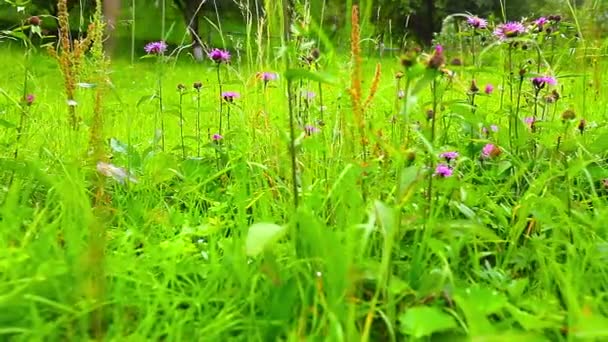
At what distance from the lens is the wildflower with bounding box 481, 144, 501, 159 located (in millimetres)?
1624

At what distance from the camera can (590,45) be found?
2.12m

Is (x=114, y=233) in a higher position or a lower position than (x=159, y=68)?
lower

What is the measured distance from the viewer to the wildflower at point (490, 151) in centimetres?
162

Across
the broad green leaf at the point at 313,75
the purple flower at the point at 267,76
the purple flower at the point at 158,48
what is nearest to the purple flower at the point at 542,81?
the purple flower at the point at 267,76

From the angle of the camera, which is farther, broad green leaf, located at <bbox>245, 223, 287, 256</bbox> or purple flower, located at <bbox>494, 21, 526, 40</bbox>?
purple flower, located at <bbox>494, 21, 526, 40</bbox>

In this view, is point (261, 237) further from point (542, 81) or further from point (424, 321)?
point (542, 81)

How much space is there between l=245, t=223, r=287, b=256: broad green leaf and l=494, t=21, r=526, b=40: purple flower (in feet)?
2.78

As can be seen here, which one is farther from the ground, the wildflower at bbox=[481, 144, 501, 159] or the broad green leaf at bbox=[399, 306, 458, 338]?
the wildflower at bbox=[481, 144, 501, 159]

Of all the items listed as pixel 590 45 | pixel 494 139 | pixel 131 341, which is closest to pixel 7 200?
pixel 131 341

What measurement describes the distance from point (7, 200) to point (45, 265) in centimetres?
39

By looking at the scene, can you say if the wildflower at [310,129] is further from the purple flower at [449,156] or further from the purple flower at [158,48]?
the purple flower at [158,48]

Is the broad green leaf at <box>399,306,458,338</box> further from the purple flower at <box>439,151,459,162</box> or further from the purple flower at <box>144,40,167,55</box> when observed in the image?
the purple flower at <box>144,40,167,55</box>

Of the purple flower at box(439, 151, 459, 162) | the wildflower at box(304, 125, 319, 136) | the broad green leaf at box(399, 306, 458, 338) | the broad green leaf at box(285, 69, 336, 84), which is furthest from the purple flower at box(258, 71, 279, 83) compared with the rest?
the broad green leaf at box(399, 306, 458, 338)

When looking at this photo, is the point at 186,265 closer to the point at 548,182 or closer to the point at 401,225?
the point at 401,225
